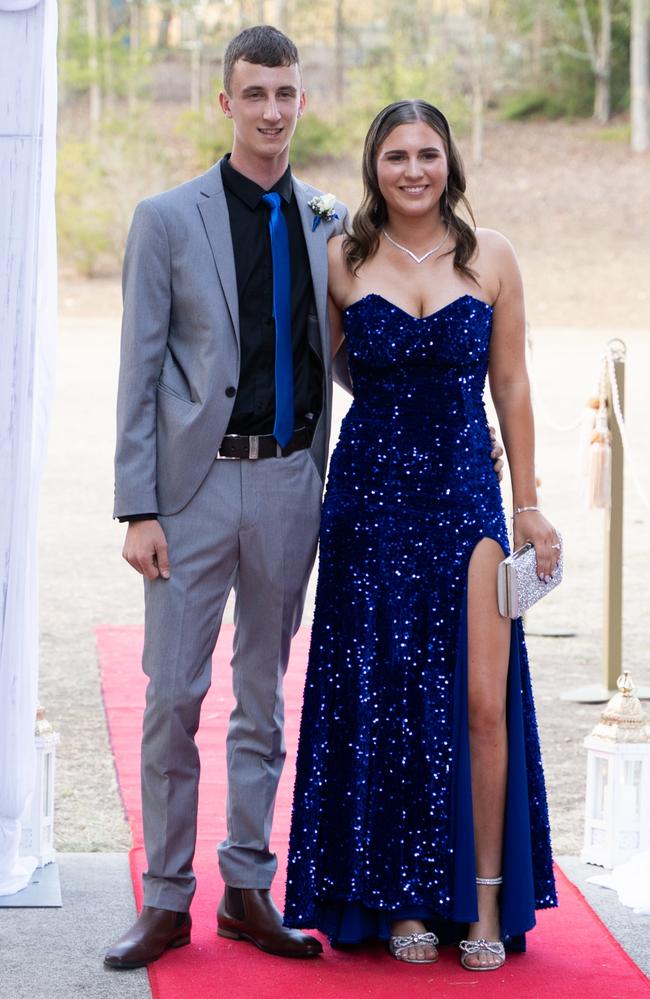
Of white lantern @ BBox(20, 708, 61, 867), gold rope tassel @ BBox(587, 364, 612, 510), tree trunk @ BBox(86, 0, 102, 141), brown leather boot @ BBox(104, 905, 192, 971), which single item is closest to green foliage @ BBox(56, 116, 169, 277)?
tree trunk @ BBox(86, 0, 102, 141)

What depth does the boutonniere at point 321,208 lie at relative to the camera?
379cm

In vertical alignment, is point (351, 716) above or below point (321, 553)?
below

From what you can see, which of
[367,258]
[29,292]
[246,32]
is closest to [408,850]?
[367,258]

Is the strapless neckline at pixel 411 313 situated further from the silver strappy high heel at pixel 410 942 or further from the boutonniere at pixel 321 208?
the silver strappy high heel at pixel 410 942

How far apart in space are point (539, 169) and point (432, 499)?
3761cm

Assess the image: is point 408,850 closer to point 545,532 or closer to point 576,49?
point 545,532

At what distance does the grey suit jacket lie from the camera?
3.64 metres

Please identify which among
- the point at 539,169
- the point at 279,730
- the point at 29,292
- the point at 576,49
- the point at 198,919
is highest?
the point at 576,49

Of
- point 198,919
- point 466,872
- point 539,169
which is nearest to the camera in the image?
point 466,872

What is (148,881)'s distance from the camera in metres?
3.79

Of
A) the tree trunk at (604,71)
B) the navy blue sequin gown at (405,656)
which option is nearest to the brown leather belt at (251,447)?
the navy blue sequin gown at (405,656)

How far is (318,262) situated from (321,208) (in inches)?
5.7

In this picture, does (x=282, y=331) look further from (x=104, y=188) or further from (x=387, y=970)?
(x=104, y=188)

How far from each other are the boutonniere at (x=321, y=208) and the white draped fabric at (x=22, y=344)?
0.70 m
